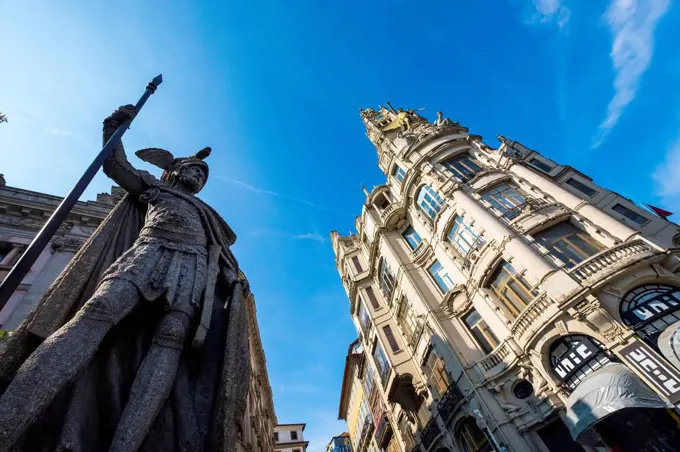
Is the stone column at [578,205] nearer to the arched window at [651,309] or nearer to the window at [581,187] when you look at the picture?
the arched window at [651,309]

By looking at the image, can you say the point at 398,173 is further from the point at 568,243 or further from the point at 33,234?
the point at 33,234

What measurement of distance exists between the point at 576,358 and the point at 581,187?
13.4 m

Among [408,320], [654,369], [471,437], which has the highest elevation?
[408,320]

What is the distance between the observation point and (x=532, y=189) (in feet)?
61.1

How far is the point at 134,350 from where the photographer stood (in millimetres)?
3699

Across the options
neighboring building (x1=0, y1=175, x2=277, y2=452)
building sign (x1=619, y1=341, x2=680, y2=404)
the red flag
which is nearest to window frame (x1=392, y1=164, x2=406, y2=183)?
the red flag

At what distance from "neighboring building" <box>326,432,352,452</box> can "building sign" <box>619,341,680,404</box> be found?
4735cm

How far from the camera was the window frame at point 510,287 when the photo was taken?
14538 millimetres

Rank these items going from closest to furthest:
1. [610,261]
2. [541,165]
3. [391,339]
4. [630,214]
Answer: [610,261]
[630,214]
[391,339]
[541,165]

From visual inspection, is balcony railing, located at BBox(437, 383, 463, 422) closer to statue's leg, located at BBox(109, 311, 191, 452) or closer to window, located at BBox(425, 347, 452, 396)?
window, located at BBox(425, 347, 452, 396)

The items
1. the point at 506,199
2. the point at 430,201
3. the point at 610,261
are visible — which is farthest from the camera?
the point at 430,201

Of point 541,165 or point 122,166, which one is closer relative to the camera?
point 122,166

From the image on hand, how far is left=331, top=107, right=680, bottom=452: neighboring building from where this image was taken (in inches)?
410

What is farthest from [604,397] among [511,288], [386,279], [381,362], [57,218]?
[386,279]
